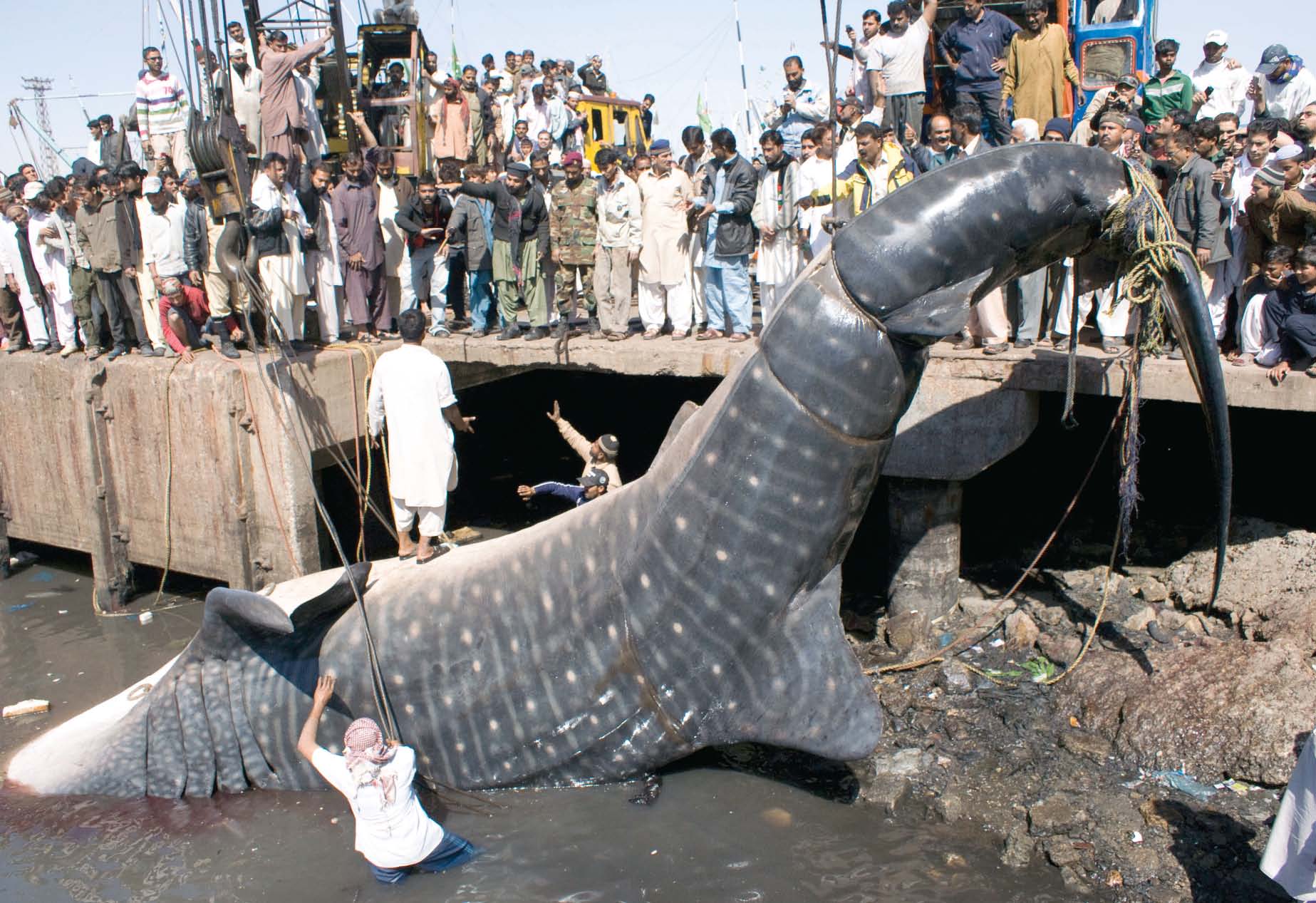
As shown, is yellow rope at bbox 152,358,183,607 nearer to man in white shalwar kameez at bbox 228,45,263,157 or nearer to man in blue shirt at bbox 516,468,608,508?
man in blue shirt at bbox 516,468,608,508

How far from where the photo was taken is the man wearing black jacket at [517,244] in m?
10.0

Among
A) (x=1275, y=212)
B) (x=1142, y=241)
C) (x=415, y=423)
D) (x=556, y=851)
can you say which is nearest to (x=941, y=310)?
(x=1142, y=241)

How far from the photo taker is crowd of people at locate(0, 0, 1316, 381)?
319 inches

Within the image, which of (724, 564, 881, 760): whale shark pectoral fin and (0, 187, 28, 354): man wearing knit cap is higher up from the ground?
(0, 187, 28, 354): man wearing knit cap

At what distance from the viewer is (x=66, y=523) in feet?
36.5

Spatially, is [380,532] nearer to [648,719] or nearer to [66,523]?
[66,523]

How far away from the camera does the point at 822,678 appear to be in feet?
18.9

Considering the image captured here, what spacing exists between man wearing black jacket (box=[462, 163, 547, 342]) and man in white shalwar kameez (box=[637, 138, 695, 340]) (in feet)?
3.29

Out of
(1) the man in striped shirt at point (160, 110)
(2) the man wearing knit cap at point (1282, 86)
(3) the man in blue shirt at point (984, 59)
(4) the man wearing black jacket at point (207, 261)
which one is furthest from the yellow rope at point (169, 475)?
(2) the man wearing knit cap at point (1282, 86)

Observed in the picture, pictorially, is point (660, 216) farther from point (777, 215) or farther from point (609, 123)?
point (609, 123)

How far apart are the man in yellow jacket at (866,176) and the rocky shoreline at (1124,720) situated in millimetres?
3301

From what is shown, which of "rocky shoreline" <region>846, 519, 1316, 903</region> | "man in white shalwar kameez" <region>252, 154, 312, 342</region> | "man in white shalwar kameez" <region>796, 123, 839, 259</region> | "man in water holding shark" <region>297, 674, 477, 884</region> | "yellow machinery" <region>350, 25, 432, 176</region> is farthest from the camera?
"yellow machinery" <region>350, 25, 432, 176</region>

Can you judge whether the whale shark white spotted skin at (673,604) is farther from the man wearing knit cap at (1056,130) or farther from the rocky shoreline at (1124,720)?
the man wearing knit cap at (1056,130)

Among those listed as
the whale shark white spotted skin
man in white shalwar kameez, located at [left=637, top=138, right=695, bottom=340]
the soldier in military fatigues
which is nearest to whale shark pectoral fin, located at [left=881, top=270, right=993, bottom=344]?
the whale shark white spotted skin
